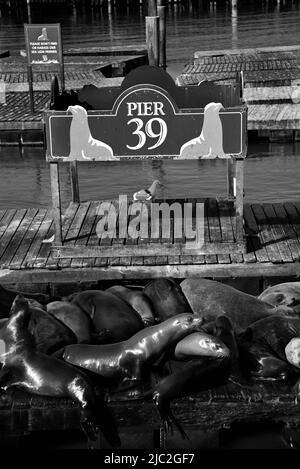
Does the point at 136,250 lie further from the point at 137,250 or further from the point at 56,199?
A: the point at 56,199

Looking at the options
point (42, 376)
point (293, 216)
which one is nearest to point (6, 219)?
point (293, 216)

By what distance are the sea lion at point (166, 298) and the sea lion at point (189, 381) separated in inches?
65.4

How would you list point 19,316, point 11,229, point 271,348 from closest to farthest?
point 19,316 < point 271,348 < point 11,229

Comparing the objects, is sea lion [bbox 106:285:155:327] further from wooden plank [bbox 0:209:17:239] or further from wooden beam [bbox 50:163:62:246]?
wooden plank [bbox 0:209:17:239]

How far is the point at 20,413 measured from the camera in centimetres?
719

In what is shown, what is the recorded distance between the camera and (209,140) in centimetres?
962

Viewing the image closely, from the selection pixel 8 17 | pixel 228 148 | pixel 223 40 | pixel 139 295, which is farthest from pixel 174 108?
pixel 8 17

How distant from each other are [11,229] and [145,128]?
115 inches

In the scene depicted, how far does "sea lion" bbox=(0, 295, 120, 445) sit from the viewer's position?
23.3ft

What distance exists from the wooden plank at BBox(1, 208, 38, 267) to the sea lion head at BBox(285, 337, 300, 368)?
4.13 metres

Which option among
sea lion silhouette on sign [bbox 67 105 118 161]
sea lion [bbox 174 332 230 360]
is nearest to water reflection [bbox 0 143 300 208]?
sea lion silhouette on sign [bbox 67 105 118 161]
